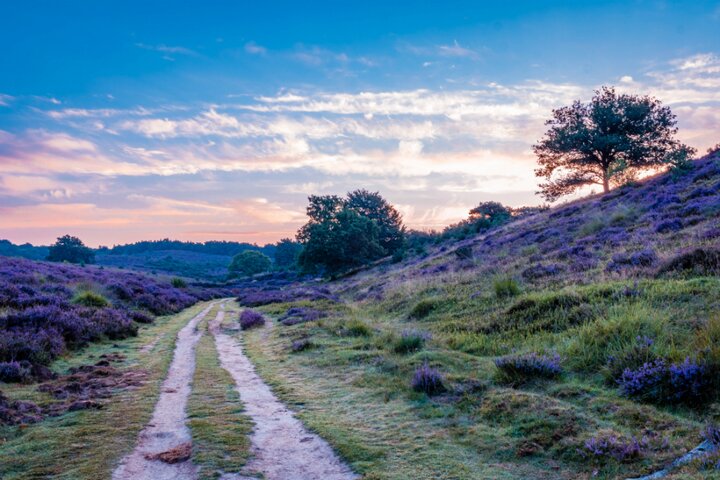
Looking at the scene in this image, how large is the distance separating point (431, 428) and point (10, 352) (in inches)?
457

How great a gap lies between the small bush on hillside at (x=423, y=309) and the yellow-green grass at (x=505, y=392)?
8.51ft

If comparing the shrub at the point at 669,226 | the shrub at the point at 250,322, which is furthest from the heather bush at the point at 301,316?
A: the shrub at the point at 669,226

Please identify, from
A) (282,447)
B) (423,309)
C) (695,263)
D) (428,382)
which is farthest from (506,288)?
(282,447)

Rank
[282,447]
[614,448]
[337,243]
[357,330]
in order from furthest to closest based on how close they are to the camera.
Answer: [337,243] < [357,330] < [282,447] < [614,448]

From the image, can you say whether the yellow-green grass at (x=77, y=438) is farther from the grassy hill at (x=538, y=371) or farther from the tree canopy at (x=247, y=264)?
the tree canopy at (x=247, y=264)

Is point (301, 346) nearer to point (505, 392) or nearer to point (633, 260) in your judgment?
point (505, 392)

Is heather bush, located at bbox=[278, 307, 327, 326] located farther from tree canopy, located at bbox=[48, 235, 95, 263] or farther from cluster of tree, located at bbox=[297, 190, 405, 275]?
tree canopy, located at bbox=[48, 235, 95, 263]

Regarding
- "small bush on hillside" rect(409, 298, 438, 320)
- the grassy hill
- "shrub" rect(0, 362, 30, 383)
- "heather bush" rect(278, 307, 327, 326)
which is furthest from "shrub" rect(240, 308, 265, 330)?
"shrub" rect(0, 362, 30, 383)

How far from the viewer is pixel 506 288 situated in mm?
15992

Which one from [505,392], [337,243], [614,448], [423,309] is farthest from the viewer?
[337,243]

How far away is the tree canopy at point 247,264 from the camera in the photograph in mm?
115250

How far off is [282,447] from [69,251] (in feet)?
377

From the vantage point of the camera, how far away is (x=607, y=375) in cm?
767

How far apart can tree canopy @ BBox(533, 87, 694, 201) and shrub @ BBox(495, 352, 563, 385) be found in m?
38.5
